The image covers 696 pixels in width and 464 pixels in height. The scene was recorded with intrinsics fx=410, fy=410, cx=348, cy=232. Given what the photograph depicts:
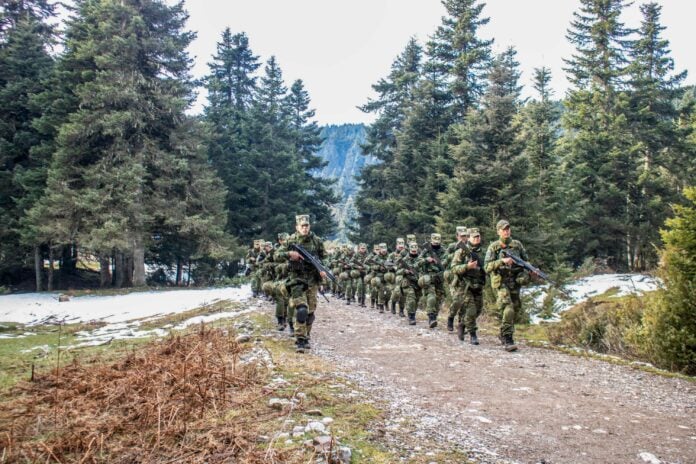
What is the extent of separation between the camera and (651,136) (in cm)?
2742

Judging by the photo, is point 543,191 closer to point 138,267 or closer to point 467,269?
point 467,269

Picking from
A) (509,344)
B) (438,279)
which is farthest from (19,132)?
(509,344)

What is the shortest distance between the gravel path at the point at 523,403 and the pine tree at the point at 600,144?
17.1 m

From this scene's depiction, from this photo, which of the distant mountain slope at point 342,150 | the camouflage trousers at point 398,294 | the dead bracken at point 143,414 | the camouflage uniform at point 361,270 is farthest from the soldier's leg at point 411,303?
the distant mountain slope at point 342,150

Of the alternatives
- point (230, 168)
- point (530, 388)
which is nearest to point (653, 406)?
point (530, 388)

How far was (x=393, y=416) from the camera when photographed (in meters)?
4.13

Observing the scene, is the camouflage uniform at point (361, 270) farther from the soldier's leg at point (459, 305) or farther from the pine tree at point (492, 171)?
the soldier's leg at point (459, 305)

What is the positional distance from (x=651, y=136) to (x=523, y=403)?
30.2 meters

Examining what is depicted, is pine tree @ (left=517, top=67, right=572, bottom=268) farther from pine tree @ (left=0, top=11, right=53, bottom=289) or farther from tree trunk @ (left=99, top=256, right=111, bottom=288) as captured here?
pine tree @ (left=0, top=11, right=53, bottom=289)

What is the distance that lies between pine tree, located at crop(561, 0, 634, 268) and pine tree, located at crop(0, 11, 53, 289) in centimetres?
3103

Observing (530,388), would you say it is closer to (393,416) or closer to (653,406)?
(653,406)

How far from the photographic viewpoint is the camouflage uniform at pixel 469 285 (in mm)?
9133

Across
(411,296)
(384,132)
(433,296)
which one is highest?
(384,132)

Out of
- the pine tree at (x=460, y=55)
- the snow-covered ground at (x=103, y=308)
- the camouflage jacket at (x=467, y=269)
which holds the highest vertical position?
the pine tree at (x=460, y=55)
